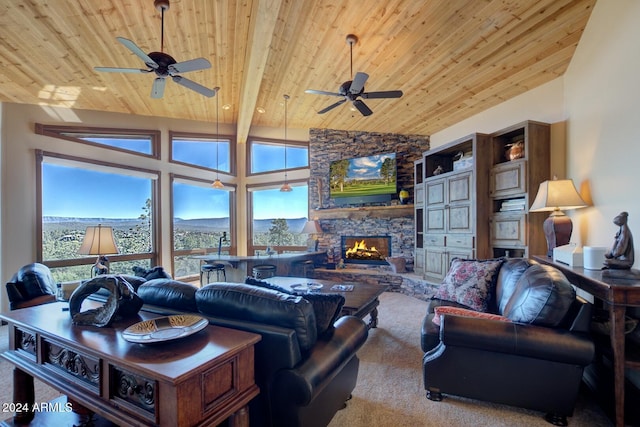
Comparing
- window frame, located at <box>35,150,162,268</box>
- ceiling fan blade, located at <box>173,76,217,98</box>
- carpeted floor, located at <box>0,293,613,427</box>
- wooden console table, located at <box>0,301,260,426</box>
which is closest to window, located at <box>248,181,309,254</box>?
window frame, located at <box>35,150,162,268</box>

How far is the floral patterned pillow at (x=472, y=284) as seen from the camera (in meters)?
2.94

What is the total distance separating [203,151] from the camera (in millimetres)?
7254

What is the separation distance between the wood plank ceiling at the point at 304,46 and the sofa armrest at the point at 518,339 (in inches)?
117

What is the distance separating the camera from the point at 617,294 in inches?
71.6

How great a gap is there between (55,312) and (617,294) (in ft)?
11.2

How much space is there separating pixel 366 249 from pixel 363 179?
5.04 feet

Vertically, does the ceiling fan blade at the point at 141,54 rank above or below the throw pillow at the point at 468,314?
above

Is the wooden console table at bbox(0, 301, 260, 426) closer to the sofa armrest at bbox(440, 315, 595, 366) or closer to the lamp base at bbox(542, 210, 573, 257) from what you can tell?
the sofa armrest at bbox(440, 315, 595, 366)

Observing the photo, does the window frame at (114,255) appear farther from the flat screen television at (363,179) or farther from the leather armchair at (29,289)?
the flat screen television at (363,179)

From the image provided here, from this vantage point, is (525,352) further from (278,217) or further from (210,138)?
(210,138)

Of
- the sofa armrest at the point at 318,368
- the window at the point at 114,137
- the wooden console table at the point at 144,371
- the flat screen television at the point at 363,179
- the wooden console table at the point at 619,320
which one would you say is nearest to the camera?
the wooden console table at the point at 144,371

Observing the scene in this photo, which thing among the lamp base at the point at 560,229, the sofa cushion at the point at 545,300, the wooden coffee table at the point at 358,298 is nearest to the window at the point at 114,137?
the wooden coffee table at the point at 358,298

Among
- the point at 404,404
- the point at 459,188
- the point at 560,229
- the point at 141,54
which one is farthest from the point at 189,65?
the point at 560,229

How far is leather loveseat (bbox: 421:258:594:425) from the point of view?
1.92m
